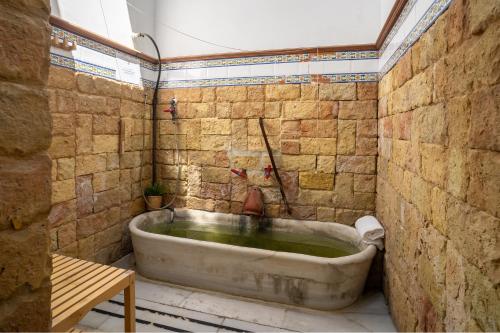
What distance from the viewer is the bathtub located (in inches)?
89.4

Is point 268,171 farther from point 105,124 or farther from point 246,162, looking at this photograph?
point 105,124

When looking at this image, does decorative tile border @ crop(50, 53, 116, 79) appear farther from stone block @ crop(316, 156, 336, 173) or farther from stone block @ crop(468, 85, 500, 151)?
stone block @ crop(468, 85, 500, 151)

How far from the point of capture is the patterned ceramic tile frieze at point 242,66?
2.46 m

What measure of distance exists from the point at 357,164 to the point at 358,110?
55 cm

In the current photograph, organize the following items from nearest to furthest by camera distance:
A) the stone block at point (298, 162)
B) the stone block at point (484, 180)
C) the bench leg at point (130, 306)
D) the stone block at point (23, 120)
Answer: the stone block at point (23, 120) → the stone block at point (484, 180) → the bench leg at point (130, 306) → the stone block at point (298, 162)

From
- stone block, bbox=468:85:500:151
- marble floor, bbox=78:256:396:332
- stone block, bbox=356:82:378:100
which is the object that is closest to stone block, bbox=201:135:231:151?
stone block, bbox=356:82:378:100

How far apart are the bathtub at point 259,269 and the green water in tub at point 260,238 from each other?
18 centimetres

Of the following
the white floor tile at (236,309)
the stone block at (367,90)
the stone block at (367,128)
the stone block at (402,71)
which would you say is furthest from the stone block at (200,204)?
the stone block at (402,71)

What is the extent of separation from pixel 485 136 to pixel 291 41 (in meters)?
2.66

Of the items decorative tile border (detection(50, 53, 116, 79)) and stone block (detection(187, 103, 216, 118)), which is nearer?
decorative tile border (detection(50, 53, 116, 79))

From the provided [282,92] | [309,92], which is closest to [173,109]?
[282,92]

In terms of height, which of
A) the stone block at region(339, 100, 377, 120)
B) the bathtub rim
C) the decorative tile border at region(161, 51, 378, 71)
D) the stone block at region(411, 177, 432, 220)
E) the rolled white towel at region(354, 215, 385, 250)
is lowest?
the bathtub rim

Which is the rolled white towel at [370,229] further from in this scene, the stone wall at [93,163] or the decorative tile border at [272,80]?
the stone wall at [93,163]

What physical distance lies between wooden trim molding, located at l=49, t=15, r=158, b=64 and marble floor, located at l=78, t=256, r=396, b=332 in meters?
2.32
